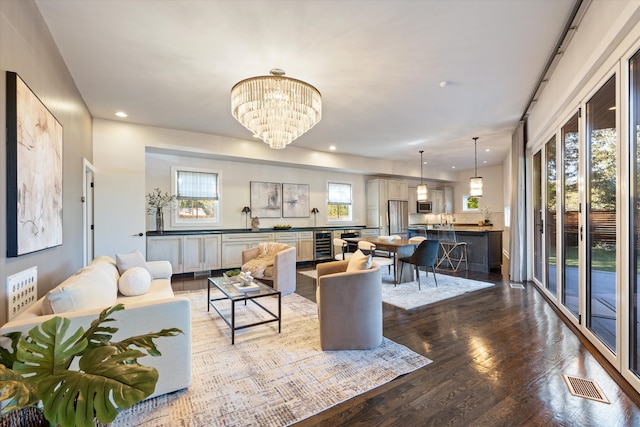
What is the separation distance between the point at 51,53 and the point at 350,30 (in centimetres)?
270

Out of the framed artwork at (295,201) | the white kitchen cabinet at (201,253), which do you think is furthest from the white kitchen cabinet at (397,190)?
the white kitchen cabinet at (201,253)

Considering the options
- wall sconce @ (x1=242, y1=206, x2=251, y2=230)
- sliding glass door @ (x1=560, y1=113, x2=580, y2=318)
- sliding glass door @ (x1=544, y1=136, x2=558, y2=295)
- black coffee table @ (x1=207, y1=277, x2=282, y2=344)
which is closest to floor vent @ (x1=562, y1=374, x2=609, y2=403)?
sliding glass door @ (x1=560, y1=113, x2=580, y2=318)

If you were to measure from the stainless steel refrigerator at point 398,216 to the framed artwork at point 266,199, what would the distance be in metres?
3.47

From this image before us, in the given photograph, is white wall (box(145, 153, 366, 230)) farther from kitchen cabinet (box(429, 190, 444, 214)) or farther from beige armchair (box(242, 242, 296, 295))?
kitchen cabinet (box(429, 190, 444, 214))

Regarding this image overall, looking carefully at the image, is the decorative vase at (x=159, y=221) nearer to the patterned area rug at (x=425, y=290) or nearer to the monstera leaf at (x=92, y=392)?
the patterned area rug at (x=425, y=290)

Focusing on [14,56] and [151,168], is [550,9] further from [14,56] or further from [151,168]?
[151,168]

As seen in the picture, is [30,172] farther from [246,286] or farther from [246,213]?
[246,213]

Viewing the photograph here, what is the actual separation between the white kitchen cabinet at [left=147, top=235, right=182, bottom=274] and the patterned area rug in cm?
391

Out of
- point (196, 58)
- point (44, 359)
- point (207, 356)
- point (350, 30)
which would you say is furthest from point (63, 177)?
point (350, 30)

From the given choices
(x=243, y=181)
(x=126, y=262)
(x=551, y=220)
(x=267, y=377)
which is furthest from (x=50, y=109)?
(x=551, y=220)

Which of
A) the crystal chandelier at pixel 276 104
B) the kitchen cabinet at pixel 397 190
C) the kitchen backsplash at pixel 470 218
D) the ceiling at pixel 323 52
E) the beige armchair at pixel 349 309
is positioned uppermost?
the ceiling at pixel 323 52

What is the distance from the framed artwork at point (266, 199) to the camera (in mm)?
6984

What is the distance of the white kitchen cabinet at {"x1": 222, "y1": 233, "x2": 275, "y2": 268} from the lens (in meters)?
6.10

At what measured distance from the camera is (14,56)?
1.87m
